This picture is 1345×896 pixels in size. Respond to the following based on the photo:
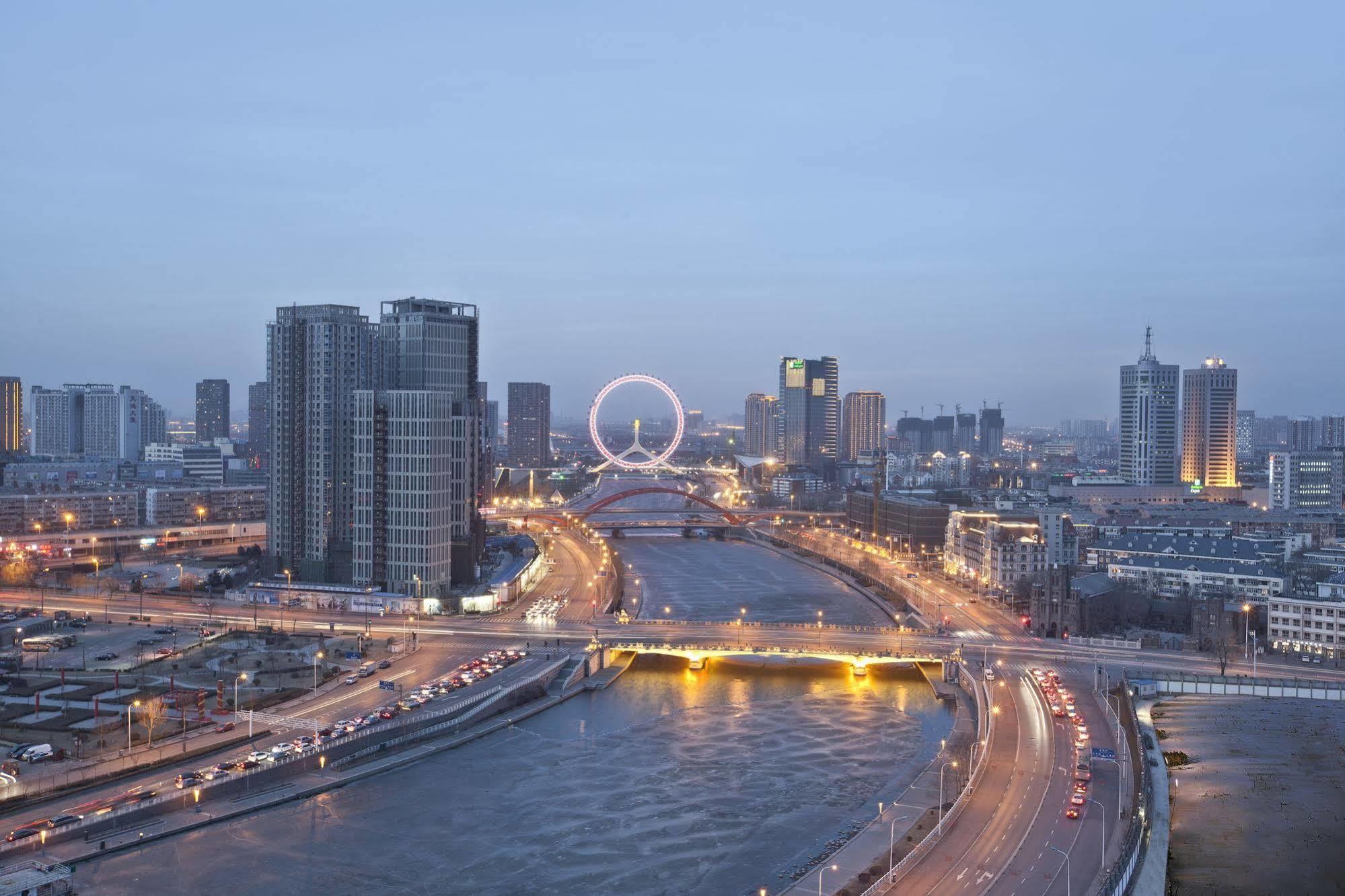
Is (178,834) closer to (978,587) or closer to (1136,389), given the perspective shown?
(978,587)

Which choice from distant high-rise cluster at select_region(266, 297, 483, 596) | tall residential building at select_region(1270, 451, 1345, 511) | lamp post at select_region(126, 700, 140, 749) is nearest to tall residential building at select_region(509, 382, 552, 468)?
tall residential building at select_region(1270, 451, 1345, 511)

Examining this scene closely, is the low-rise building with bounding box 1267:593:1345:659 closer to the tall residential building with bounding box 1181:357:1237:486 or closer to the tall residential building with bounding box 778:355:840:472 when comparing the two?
the tall residential building with bounding box 1181:357:1237:486

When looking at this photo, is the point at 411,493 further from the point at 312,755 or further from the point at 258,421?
the point at 258,421

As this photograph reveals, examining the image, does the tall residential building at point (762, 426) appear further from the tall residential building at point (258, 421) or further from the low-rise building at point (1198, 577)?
the low-rise building at point (1198, 577)

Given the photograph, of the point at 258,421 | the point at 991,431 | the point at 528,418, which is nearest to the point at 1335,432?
the point at 991,431

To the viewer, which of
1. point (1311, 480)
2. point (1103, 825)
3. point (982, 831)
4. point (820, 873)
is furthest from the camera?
point (1311, 480)

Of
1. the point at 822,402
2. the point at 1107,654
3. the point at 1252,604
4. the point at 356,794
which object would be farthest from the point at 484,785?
the point at 822,402

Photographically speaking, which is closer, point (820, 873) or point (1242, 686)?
point (820, 873)
